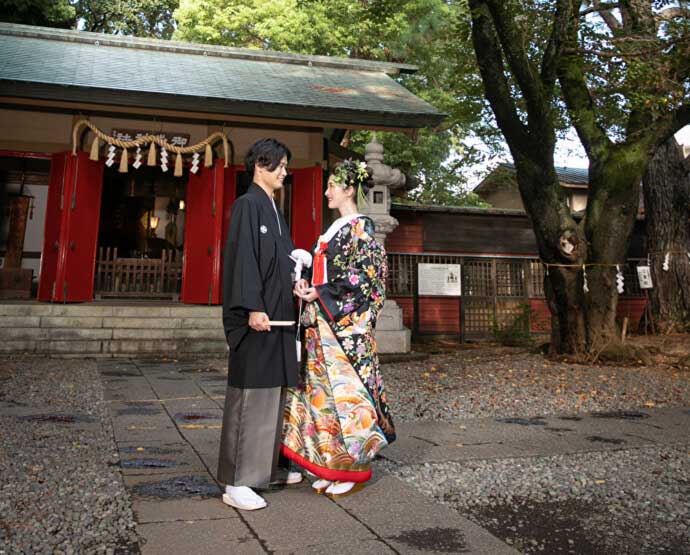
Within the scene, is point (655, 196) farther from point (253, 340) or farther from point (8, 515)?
point (8, 515)

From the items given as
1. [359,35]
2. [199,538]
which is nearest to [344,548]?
[199,538]

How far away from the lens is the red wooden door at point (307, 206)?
10031 millimetres

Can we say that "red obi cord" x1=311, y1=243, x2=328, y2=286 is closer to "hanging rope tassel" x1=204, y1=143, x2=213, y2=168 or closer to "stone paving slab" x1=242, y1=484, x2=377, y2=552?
"stone paving slab" x1=242, y1=484, x2=377, y2=552

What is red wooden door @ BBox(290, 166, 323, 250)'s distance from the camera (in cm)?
1003

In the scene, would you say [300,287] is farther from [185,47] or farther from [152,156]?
[185,47]

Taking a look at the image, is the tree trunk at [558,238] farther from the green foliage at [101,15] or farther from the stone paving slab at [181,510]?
the green foliage at [101,15]

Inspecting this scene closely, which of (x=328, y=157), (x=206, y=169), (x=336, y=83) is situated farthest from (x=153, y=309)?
(x=336, y=83)

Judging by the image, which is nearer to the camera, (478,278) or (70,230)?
(70,230)

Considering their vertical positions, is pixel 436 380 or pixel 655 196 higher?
pixel 655 196

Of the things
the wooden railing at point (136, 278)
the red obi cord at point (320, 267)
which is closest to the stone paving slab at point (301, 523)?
the red obi cord at point (320, 267)

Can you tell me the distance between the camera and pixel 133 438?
387cm

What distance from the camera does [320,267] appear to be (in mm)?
3119

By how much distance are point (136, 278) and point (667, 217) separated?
11136 mm

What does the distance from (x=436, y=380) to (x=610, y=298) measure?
10.6 feet
